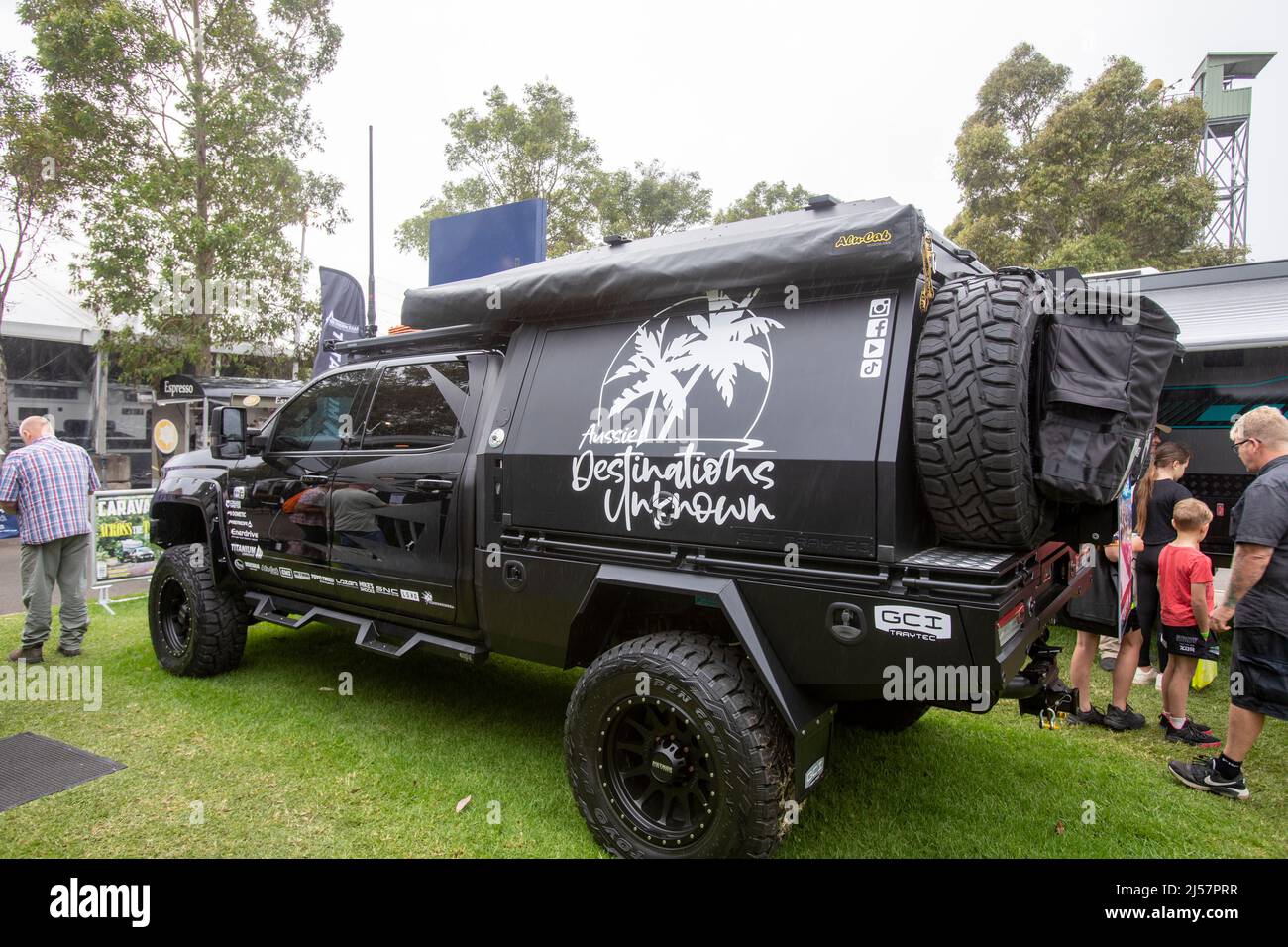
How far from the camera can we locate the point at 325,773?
3.63 m

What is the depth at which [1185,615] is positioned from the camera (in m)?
4.14

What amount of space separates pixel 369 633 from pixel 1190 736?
15.7 ft

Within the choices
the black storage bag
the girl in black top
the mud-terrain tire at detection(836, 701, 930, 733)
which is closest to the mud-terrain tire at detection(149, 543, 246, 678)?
the mud-terrain tire at detection(836, 701, 930, 733)

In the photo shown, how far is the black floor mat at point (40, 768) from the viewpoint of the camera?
348 cm

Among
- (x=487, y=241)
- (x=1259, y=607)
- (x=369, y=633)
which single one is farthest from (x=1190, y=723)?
(x=487, y=241)

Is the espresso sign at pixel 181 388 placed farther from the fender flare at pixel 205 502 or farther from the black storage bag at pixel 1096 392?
the black storage bag at pixel 1096 392

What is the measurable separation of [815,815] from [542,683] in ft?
7.48

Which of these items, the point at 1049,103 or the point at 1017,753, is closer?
the point at 1017,753

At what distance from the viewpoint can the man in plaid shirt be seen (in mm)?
5438
